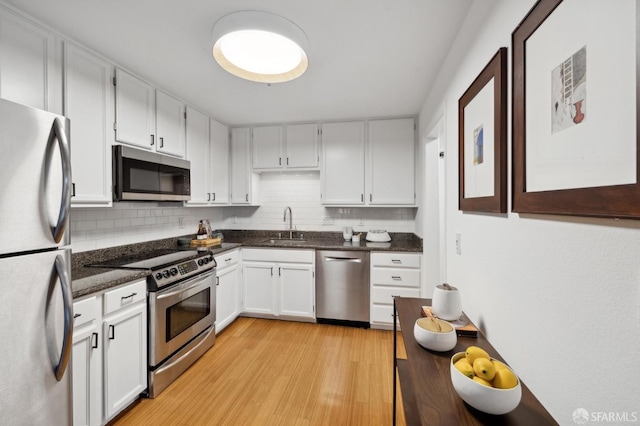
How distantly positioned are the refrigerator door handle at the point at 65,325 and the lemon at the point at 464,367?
159cm

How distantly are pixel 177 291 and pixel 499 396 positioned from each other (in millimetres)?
2154

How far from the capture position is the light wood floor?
5.84ft

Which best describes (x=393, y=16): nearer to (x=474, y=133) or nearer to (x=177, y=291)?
(x=474, y=133)

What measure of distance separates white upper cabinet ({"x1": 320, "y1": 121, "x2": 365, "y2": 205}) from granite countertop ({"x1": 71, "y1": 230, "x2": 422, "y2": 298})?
0.55 m

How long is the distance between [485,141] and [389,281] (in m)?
2.09

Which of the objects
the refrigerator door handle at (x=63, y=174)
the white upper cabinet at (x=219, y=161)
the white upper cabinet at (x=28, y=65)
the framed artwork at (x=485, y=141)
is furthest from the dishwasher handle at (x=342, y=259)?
the white upper cabinet at (x=28, y=65)

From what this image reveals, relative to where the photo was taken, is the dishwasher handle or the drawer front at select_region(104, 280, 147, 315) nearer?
the drawer front at select_region(104, 280, 147, 315)

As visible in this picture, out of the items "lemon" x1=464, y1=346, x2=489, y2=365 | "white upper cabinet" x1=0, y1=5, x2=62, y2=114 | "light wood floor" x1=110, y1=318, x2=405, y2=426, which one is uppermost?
"white upper cabinet" x1=0, y1=5, x2=62, y2=114

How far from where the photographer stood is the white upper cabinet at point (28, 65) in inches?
54.9

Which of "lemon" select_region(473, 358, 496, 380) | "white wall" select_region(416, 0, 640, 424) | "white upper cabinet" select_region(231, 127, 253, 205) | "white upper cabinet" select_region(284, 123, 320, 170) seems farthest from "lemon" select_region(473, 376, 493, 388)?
"white upper cabinet" select_region(231, 127, 253, 205)

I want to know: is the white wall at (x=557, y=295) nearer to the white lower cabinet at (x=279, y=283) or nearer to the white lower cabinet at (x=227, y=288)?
the white lower cabinet at (x=279, y=283)

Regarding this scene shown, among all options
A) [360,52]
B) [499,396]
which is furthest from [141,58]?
[499,396]

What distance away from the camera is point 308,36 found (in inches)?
66.2

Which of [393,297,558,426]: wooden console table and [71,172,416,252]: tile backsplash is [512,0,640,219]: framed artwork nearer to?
[393,297,558,426]: wooden console table
